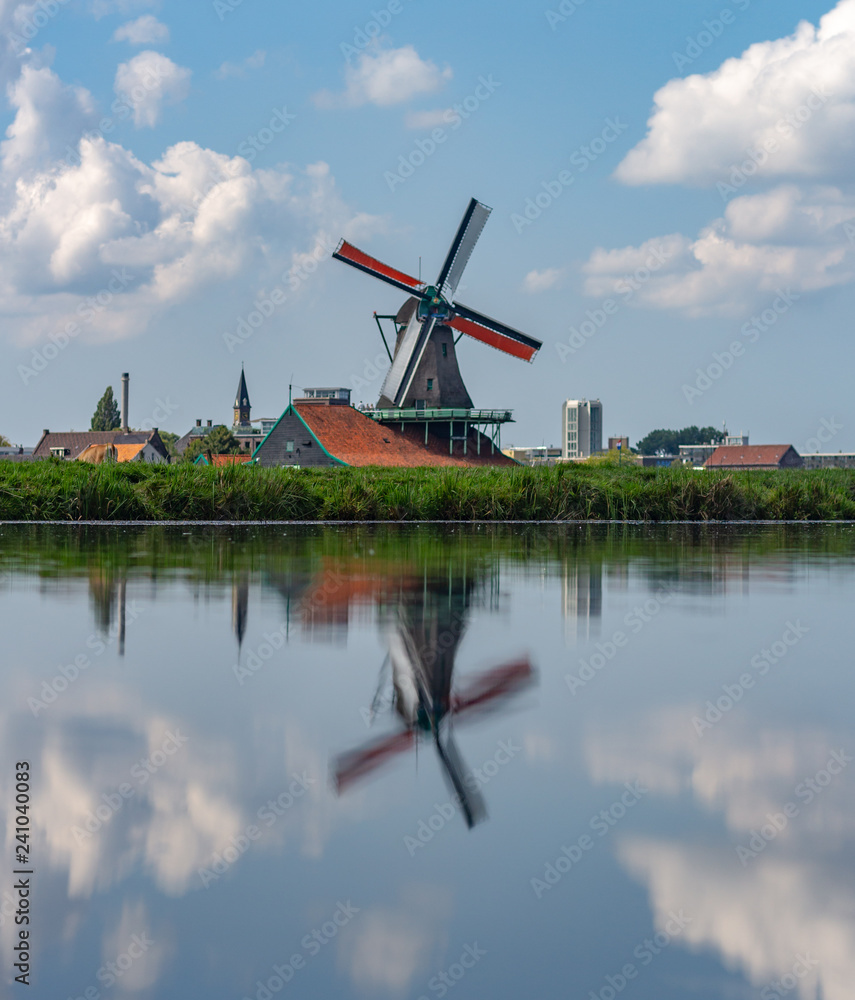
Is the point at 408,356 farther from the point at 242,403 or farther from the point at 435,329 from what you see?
the point at 242,403

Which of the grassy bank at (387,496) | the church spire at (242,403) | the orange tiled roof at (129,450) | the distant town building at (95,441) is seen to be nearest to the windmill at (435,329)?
the grassy bank at (387,496)

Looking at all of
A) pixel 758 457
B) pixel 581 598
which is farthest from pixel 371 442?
pixel 758 457

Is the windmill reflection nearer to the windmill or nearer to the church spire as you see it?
the windmill

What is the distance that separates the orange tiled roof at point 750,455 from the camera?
13875 centimetres

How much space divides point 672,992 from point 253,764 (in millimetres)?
2447

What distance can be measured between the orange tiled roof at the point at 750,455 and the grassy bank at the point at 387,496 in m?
110

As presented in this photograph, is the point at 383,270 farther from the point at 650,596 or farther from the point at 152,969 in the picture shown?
the point at 152,969

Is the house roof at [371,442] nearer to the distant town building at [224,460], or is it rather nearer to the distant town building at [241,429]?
the distant town building at [224,460]

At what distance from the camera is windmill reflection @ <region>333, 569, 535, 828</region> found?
5.13m

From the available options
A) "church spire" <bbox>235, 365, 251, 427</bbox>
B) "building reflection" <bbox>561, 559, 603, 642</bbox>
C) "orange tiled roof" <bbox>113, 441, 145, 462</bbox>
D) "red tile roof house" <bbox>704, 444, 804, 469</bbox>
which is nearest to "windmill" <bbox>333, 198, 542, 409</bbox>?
"building reflection" <bbox>561, 559, 603, 642</bbox>

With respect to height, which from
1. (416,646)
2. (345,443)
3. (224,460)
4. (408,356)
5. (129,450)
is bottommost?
(416,646)

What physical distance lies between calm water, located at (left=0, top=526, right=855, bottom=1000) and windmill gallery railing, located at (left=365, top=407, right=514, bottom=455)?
1819 inches

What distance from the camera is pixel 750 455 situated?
462 ft

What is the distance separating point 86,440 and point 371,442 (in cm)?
6429
